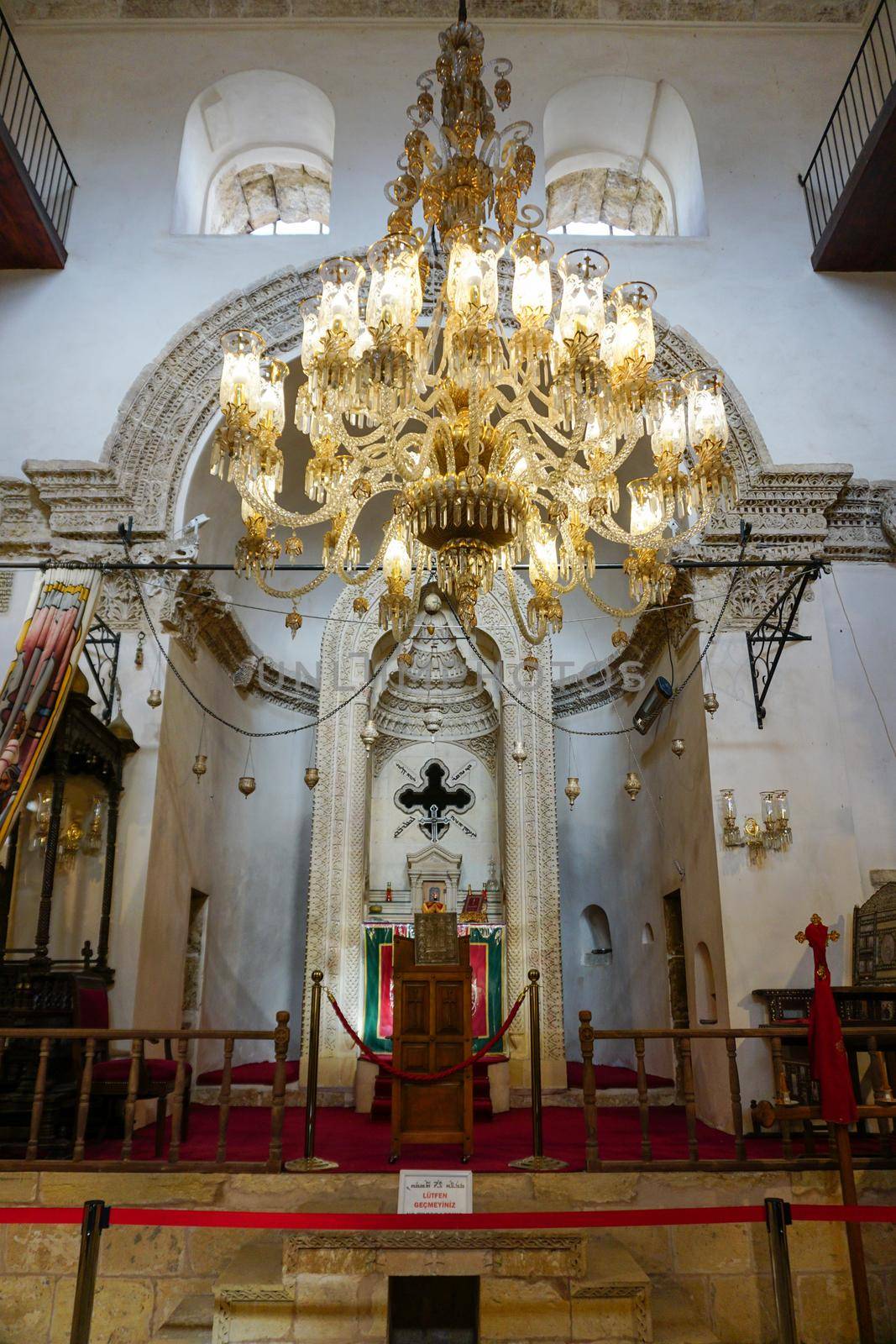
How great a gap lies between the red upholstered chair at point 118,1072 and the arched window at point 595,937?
5487mm

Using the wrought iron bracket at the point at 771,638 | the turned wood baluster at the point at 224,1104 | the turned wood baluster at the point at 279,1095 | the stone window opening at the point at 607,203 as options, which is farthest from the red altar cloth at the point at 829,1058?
the stone window opening at the point at 607,203

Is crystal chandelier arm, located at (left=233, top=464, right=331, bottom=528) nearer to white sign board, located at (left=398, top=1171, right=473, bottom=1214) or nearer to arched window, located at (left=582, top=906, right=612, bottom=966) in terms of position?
white sign board, located at (left=398, top=1171, right=473, bottom=1214)

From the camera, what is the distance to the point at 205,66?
9.55 meters

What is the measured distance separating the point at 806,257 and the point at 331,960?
789 centimetres

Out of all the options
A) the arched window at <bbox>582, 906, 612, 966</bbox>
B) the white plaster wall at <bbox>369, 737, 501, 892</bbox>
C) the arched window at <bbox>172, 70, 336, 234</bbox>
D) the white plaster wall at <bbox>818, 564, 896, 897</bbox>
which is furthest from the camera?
the arched window at <bbox>582, 906, 612, 966</bbox>

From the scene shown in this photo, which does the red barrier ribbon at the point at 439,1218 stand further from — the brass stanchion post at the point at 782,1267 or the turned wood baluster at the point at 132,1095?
the turned wood baluster at the point at 132,1095

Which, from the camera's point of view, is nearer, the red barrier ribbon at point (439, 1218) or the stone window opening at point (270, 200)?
the red barrier ribbon at point (439, 1218)

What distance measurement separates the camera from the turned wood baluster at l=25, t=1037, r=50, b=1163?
196 inches

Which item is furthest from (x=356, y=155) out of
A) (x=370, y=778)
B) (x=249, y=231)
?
(x=370, y=778)

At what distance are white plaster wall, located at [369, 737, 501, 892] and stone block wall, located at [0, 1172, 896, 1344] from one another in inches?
210

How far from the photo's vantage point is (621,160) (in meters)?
10.7

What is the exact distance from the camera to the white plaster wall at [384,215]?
847 cm

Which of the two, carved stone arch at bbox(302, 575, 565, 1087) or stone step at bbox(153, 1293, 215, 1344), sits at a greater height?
carved stone arch at bbox(302, 575, 565, 1087)

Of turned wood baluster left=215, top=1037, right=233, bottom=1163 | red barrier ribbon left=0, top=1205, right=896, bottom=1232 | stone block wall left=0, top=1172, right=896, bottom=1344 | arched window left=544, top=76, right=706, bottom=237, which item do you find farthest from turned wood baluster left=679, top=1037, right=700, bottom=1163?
arched window left=544, top=76, right=706, bottom=237
